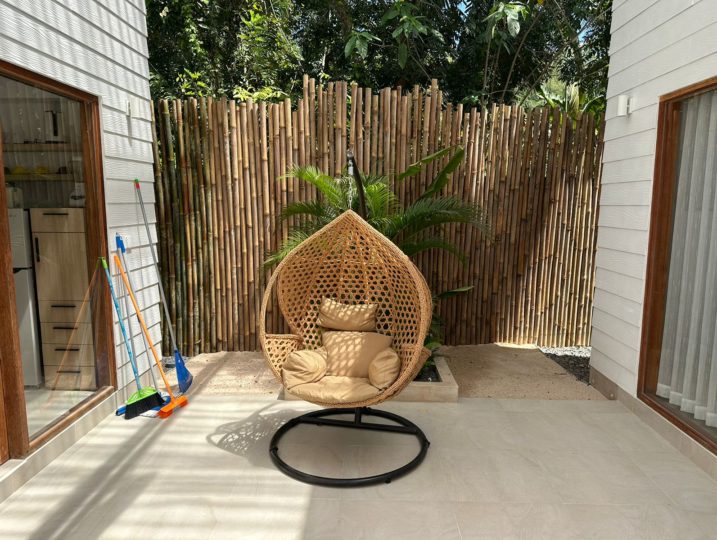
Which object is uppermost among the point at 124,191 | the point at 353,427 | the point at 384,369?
the point at 124,191

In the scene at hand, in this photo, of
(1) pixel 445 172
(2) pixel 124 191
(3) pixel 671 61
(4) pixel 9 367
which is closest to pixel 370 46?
(1) pixel 445 172

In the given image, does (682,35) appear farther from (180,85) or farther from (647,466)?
(180,85)

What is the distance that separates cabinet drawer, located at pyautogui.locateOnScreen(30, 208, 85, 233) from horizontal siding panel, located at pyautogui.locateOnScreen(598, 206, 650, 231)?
142 inches

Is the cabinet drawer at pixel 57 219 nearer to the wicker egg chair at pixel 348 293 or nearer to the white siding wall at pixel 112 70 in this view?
the white siding wall at pixel 112 70

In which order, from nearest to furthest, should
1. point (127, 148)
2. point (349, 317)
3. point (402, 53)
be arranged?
point (349, 317) < point (127, 148) < point (402, 53)

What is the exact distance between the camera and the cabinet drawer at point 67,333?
2.97 m

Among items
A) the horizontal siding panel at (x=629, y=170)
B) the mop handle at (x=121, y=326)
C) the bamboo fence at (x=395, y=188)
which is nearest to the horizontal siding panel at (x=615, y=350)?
the bamboo fence at (x=395, y=188)

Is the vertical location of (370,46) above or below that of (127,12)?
above

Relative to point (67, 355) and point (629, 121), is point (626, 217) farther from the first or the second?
point (67, 355)

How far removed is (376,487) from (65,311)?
2118 mm

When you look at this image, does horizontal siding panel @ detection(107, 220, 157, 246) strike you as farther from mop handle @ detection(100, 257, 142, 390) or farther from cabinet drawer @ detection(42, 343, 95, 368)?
cabinet drawer @ detection(42, 343, 95, 368)

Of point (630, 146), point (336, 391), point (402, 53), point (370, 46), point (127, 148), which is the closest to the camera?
point (336, 391)

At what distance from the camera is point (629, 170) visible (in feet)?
11.7

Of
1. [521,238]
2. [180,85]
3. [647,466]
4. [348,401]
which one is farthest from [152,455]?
[180,85]
